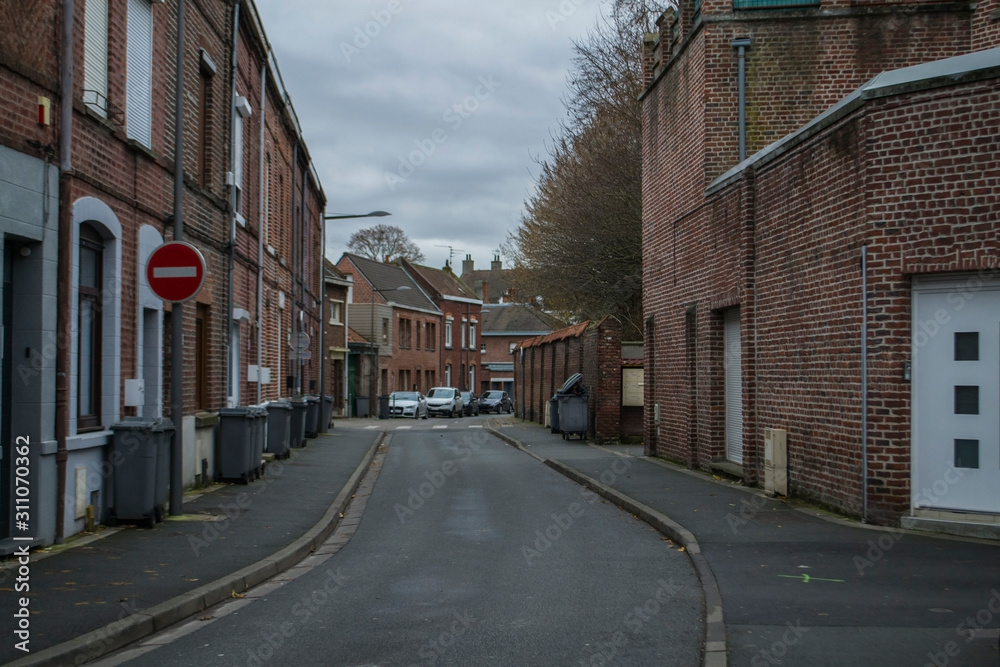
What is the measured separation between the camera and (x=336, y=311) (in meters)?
50.5

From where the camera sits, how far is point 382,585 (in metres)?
8.38

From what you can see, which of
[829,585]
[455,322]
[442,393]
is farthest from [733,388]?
[455,322]

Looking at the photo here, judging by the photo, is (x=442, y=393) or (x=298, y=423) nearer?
(x=298, y=423)

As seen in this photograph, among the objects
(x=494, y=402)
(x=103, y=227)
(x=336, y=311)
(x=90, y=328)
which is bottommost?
(x=494, y=402)

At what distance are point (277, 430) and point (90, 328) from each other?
9.29m

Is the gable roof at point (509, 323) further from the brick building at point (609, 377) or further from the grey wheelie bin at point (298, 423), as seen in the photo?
the grey wheelie bin at point (298, 423)

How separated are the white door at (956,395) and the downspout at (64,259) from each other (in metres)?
8.36

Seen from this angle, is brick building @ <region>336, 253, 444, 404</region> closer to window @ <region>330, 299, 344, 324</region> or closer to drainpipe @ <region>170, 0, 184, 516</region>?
window @ <region>330, 299, 344, 324</region>

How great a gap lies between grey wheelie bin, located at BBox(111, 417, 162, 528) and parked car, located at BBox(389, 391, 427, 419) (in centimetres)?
4037

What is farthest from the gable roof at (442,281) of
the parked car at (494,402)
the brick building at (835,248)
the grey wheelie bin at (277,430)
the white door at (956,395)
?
the white door at (956,395)

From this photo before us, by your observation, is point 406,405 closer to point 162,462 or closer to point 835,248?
point 162,462

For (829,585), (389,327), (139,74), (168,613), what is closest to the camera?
(168,613)

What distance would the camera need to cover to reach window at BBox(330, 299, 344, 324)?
49.9m

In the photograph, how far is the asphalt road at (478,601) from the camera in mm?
6199
